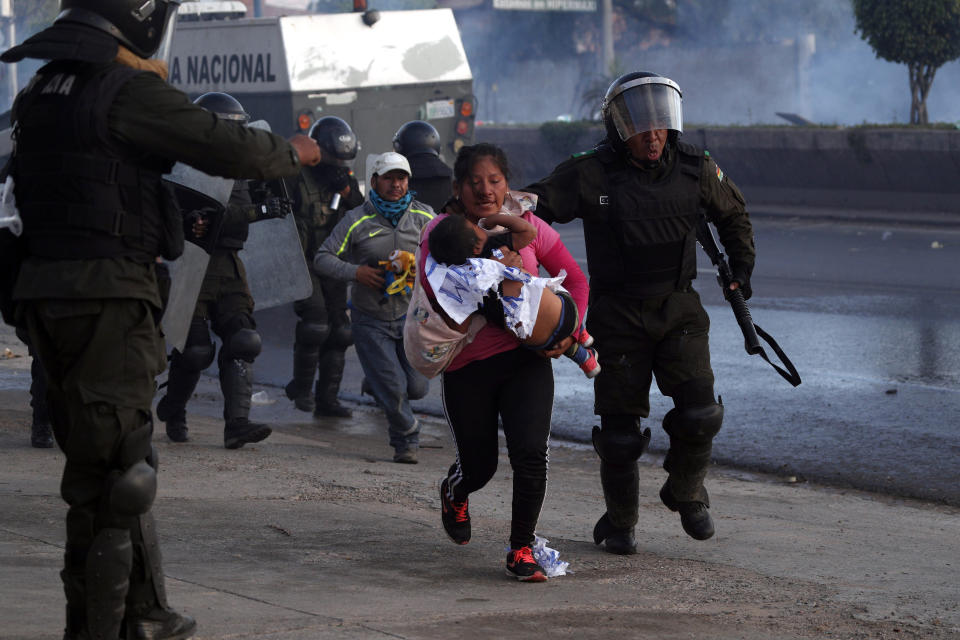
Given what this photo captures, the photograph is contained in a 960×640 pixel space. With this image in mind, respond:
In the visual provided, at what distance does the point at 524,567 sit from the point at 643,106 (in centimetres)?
177

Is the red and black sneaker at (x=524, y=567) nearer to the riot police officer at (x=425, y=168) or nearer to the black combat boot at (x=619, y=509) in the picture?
the black combat boot at (x=619, y=509)

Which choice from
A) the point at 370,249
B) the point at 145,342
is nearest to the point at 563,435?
the point at 370,249

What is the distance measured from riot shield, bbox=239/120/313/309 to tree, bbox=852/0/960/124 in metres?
13.0

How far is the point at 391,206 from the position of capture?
7.27 metres

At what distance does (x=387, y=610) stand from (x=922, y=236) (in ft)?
43.5

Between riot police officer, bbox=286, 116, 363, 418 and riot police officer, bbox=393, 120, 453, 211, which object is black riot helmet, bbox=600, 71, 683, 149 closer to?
riot police officer, bbox=286, 116, 363, 418

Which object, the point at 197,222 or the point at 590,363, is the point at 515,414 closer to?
the point at 590,363

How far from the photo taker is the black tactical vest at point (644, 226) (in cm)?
507

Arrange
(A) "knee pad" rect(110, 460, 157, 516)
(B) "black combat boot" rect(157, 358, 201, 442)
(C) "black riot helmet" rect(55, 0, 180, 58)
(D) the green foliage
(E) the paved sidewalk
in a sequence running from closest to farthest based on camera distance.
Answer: (A) "knee pad" rect(110, 460, 157, 516) → (C) "black riot helmet" rect(55, 0, 180, 58) → (E) the paved sidewalk → (B) "black combat boot" rect(157, 358, 201, 442) → (D) the green foliage

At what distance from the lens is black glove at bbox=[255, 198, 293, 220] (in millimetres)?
7266

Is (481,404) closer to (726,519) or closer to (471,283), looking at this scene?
(471,283)

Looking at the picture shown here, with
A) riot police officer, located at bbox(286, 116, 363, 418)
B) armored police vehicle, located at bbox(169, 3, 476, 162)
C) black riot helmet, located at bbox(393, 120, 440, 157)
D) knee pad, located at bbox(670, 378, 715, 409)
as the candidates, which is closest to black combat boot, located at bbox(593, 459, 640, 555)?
knee pad, located at bbox(670, 378, 715, 409)

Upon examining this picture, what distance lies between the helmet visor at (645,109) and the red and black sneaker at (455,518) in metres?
1.50

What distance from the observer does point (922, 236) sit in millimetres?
15914
